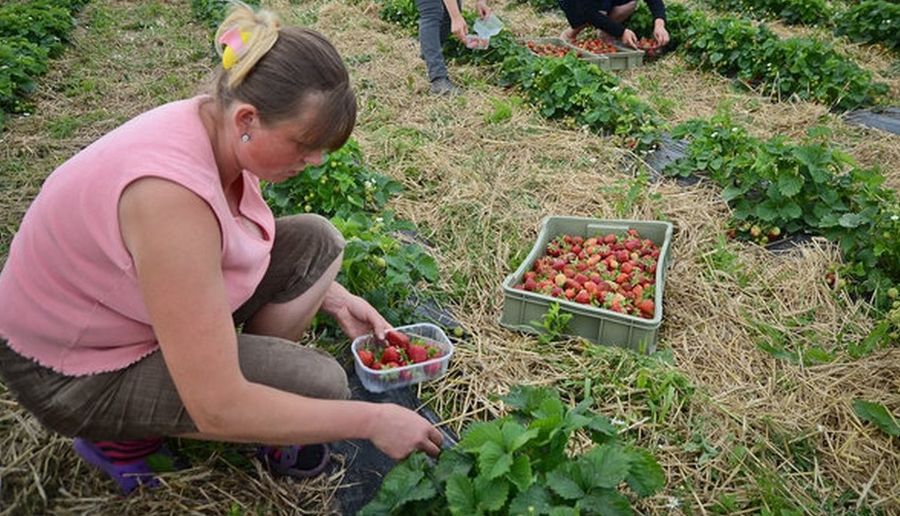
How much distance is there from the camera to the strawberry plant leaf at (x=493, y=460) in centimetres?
168

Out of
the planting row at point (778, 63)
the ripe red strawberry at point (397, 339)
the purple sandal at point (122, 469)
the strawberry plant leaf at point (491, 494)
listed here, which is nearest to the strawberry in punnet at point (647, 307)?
the ripe red strawberry at point (397, 339)

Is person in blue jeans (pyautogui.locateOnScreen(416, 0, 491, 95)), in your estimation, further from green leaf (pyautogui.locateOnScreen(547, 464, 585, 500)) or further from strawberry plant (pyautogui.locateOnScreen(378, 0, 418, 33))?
green leaf (pyautogui.locateOnScreen(547, 464, 585, 500))

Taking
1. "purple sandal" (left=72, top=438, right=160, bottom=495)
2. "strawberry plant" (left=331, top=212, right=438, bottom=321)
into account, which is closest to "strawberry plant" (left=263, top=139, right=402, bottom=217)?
"strawberry plant" (left=331, top=212, right=438, bottom=321)

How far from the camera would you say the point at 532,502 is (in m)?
1.68

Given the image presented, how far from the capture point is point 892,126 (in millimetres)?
5145

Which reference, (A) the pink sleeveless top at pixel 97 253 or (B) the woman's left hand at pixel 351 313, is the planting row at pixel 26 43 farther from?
(A) the pink sleeveless top at pixel 97 253

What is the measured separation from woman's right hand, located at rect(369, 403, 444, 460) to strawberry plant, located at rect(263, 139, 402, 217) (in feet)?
6.35

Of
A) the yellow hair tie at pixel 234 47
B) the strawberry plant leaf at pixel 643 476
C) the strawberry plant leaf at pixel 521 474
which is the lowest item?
the strawberry plant leaf at pixel 643 476

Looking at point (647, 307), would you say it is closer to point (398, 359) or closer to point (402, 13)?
point (398, 359)

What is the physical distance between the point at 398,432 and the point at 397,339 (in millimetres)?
843

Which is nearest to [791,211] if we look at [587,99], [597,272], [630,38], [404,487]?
[597,272]

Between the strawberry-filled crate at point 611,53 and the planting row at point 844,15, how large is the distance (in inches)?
101

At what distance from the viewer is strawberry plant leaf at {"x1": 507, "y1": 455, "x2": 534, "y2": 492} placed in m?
1.69

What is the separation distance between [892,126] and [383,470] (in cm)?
499
